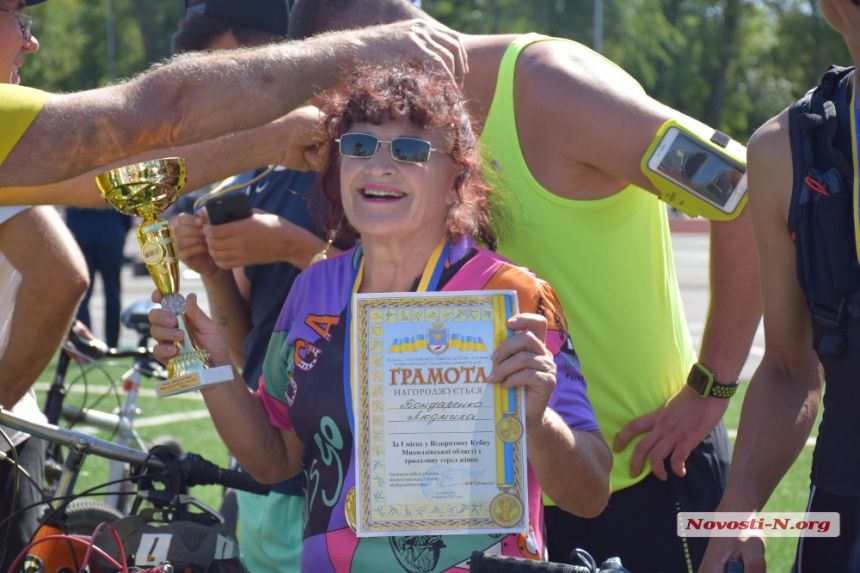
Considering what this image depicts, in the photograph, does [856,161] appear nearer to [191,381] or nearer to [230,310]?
[191,381]

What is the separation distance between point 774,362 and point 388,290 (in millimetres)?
923

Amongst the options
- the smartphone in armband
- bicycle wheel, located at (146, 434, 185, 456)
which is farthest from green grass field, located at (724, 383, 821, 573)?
bicycle wheel, located at (146, 434, 185, 456)

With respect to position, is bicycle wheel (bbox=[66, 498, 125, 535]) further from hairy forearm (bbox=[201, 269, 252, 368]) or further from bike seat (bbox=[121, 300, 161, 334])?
bike seat (bbox=[121, 300, 161, 334])

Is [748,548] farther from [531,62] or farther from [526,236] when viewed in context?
[531,62]

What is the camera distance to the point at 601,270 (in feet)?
9.00

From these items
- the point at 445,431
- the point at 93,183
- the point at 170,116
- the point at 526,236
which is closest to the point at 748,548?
the point at 445,431

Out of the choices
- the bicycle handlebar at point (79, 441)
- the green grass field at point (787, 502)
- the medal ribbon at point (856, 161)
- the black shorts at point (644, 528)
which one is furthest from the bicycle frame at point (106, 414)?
the medal ribbon at point (856, 161)

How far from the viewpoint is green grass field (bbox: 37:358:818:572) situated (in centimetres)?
537

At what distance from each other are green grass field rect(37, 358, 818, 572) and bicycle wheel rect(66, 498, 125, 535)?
0.86 meters

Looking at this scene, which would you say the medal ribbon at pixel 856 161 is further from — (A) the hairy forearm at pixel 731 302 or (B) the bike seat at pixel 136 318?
(B) the bike seat at pixel 136 318

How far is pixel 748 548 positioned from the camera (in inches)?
82.2

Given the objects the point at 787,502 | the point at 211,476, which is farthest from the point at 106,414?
the point at 787,502

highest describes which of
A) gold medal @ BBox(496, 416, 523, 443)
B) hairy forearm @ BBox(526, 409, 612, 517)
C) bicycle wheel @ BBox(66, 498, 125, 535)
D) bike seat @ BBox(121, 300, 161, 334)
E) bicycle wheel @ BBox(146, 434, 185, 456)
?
gold medal @ BBox(496, 416, 523, 443)

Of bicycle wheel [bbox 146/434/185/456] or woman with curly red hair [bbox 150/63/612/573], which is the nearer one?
woman with curly red hair [bbox 150/63/612/573]
